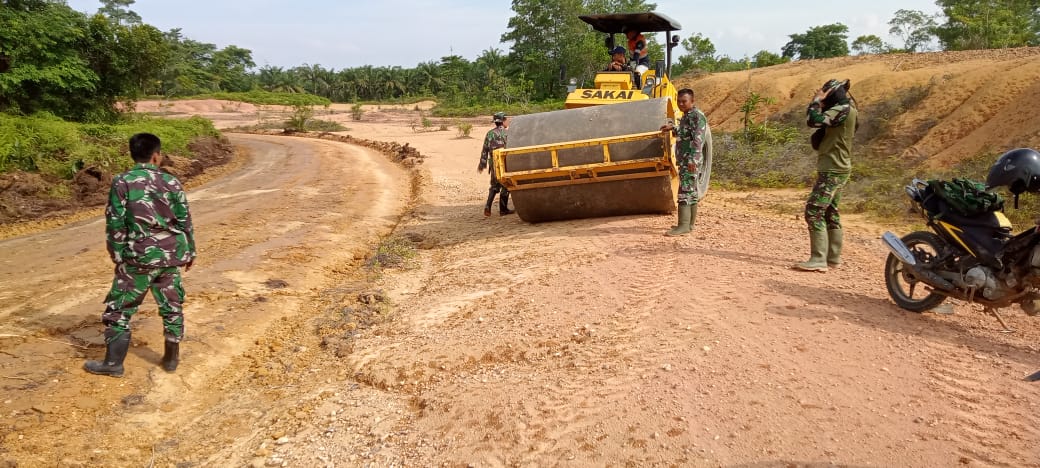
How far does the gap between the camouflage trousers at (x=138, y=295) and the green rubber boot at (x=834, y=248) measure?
5.57m

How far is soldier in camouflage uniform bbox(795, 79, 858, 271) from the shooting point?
5.85 metres

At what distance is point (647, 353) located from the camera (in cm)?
435

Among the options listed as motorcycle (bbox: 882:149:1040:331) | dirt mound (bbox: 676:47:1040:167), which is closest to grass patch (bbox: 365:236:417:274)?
motorcycle (bbox: 882:149:1040:331)

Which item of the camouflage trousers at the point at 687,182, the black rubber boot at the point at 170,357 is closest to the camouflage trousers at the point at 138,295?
the black rubber boot at the point at 170,357

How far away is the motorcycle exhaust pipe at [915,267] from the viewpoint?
4.71m

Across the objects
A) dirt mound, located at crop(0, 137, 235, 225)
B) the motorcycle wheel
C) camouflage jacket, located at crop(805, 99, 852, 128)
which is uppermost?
camouflage jacket, located at crop(805, 99, 852, 128)

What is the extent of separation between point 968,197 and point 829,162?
55.5 inches

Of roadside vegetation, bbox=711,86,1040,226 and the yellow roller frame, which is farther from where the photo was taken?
roadside vegetation, bbox=711,86,1040,226

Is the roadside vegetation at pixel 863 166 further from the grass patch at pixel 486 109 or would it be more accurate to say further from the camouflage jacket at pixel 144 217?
the grass patch at pixel 486 109

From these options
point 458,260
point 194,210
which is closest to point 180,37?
point 194,210

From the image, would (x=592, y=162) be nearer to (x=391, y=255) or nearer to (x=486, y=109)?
(x=391, y=255)

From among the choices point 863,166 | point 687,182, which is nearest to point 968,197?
point 687,182

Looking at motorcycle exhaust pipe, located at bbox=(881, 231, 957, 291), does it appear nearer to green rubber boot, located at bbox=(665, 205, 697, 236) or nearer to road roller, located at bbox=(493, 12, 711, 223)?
green rubber boot, located at bbox=(665, 205, 697, 236)

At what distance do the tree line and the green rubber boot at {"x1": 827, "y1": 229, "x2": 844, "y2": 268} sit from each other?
18.7 ft
